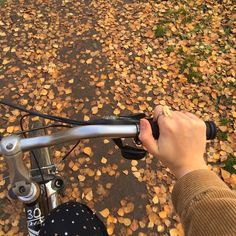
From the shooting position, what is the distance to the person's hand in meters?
1.41

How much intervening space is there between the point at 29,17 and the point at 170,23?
8.08 ft

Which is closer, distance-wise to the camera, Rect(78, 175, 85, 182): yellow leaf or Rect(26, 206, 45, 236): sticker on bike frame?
Rect(26, 206, 45, 236): sticker on bike frame

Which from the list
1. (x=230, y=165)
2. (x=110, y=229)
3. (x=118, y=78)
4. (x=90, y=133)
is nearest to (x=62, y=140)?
(x=90, y=133)

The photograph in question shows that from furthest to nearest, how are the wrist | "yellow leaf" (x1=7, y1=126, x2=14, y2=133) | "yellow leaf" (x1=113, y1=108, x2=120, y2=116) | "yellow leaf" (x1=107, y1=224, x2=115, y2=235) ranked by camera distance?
"yellow leaf" (x1=113, y1=108, x2=120, y2=116)
"yellow leaf" (x1=7, y1=126, x2=14, y2=133)
"yellow leaf" (x1=107, y1=224, x2=115, y2=235)
the wrist

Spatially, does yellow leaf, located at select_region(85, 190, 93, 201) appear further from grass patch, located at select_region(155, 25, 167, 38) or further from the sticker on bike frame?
grass patch, located at select_region(155, 25, 167, 38)

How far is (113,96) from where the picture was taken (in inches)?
180

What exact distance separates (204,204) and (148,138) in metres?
0.39

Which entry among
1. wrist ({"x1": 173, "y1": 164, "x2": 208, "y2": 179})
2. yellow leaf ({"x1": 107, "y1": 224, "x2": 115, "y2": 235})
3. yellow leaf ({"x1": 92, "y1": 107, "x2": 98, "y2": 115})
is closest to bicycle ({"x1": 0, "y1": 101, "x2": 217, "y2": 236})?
wrist ({"x1": 173, "y1": 164, "x2": 208, "y2": 179})

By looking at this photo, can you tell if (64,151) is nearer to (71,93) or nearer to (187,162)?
(71,93)

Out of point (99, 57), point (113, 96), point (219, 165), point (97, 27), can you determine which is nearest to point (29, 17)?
point (97, 27)

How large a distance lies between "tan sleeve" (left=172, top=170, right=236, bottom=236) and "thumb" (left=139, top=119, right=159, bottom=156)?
0.18 m

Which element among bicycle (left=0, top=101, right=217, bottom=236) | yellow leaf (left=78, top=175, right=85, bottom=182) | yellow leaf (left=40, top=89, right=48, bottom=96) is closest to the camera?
bicycle (left=0, top=101, right=217, bottom=236)

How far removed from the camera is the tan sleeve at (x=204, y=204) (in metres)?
1.16

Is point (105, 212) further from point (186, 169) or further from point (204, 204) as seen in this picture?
point (204, 204)
